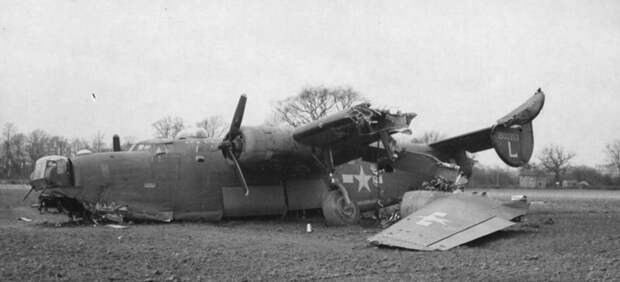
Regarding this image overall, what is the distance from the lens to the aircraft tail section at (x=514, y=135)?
14.4 m

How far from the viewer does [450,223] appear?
380 inches

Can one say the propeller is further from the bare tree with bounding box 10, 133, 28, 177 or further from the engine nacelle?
the bare tree with bounding box 10, 133, 28, 177

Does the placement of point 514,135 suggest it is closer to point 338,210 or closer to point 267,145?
point 338,210

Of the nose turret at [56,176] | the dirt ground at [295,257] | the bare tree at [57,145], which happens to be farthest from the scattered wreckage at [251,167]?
the bare tree at [57,145]

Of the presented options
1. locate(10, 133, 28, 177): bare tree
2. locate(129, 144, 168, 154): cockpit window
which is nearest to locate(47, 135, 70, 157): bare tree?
locate(10, 133, 28, 177): bare tree

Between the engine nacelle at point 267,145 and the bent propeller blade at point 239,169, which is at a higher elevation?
the engine nacelle at point 267,145

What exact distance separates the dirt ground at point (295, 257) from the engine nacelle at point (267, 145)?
2.94 metres

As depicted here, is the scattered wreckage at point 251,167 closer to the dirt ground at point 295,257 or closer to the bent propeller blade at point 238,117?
the bent propeller blade at point 238,117

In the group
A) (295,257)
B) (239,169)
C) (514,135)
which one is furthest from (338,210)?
(295,257)

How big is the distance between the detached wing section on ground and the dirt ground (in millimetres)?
208

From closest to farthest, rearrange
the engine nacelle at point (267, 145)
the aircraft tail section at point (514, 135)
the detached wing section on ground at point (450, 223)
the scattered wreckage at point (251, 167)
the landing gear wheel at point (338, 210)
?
the detached wing section on ground at point (450, 223)
the scattered wreckage at point (251, 167)
the engine nacelle at point (267, 145)
the landing gear wheel at point (338, 210)
the aircraft tail section at point (514, 135)

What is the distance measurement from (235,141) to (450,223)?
6428 mm

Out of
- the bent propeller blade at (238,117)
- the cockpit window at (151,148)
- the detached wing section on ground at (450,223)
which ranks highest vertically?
the bent propeller blade at (238,117)

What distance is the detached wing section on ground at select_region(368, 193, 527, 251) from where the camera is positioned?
8.79m
